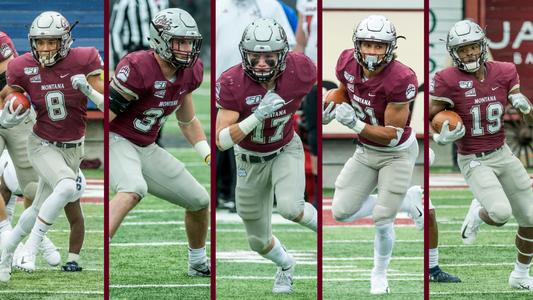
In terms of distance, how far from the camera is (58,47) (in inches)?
193

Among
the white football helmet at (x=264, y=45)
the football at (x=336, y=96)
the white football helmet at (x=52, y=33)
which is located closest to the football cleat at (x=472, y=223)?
the football at (x=336, y=96)

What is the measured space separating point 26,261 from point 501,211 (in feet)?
6.39

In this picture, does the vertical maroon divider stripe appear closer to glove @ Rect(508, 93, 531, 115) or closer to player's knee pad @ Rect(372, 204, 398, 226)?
player's knee pad @ Rect(372, 204, 398, 226)

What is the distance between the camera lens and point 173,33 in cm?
438

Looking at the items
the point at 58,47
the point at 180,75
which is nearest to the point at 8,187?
the point at 58,47

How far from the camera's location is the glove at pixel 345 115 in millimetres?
4305

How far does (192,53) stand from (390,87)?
75 centimetres

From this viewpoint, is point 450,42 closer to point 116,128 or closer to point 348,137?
point 348,137

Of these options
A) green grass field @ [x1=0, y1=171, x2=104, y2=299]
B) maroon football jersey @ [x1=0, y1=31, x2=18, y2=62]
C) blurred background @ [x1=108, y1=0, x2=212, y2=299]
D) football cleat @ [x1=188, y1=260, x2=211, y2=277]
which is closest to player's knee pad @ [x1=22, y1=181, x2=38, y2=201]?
green grass field @ [x1=0, y1=171, x2=104, y2=299]

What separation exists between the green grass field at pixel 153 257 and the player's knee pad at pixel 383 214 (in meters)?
0.66

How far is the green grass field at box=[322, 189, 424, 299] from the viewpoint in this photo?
4.74 m

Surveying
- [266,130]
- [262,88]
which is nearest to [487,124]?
[266,130]

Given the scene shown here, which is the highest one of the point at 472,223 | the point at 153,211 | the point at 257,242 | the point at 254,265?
the point at 257,242

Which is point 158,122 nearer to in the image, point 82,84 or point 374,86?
point 82,84
